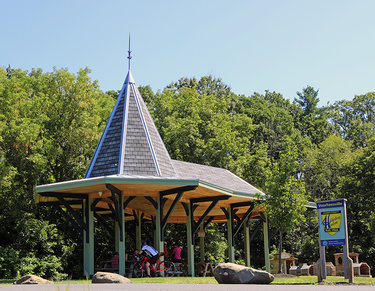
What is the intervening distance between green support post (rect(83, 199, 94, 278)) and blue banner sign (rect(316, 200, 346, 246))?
29.4 ft

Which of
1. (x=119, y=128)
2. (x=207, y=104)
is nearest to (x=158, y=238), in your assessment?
(x=119, y=128)

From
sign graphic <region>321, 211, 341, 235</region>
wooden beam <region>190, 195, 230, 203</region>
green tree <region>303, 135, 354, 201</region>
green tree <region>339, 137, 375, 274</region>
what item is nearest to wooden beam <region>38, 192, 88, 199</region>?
wooden beam <region>190, 195, 230, 203</region>

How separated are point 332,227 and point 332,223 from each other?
11 cm

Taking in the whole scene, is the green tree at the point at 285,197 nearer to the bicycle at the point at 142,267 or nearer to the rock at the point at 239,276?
the bicycle at the point at 142,267

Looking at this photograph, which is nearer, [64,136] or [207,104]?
[64,136]

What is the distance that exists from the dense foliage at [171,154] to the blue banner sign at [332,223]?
18.6 feet

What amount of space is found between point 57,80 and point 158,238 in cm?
1400

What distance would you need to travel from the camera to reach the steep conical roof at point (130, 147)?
20186 mm

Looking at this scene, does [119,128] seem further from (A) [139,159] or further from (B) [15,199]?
(B) [15,199]

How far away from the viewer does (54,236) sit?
2838 centimetres

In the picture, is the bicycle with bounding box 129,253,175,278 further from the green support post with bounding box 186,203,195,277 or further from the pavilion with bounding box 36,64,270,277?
the green support post with bounding box 186,203,195,277

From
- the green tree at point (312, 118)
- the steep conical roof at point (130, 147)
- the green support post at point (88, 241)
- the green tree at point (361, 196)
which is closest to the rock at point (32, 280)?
the green support post at point (88, 241)

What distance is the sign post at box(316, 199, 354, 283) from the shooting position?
49.1 ft

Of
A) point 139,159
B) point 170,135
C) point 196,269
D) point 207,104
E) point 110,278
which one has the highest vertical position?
A: point 207,104
